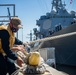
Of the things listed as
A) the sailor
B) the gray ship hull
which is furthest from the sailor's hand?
the gray ship hull

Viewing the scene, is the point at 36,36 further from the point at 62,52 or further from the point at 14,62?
the point at 14,62

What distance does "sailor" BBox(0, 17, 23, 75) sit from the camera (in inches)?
147

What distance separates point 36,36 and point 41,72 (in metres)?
27.7

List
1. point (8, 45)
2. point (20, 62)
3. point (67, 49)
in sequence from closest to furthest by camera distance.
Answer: point (8, 45) → point (20, 62) → point (67, 49)

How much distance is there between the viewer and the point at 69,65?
38.0 ft

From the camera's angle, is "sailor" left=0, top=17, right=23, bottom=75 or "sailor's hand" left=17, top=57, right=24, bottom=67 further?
"sailor's hand" left=17, top=57, right=24, bottom=67

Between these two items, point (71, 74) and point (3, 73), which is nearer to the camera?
point (3, 73)

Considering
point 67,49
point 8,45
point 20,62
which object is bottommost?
point 20,62

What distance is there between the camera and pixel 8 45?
3.81 meters

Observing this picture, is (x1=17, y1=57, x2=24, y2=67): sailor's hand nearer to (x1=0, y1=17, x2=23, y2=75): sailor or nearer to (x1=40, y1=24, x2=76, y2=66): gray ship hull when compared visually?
(x1=0, y1=17, x2=23, y2=75): sailor

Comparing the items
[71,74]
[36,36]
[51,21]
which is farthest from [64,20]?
[71,74]

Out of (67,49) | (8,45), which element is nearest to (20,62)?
(8,45)

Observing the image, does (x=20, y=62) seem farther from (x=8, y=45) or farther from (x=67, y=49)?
(x=67, y=49)

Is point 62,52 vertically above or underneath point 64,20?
underneath
